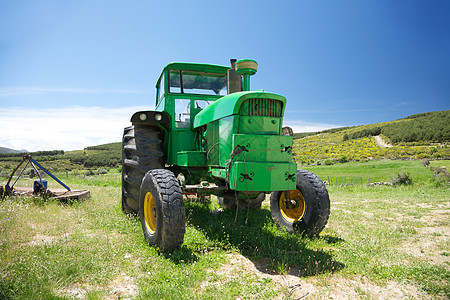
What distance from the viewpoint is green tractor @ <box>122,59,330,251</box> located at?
384cm

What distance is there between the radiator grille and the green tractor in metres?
0.01

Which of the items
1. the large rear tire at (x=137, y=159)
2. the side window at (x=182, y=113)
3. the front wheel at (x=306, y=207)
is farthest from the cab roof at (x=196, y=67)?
the front wheel at (x=306, y=207)

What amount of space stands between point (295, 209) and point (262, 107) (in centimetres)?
207

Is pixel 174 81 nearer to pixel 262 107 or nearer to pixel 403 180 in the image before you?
pixel 262 107

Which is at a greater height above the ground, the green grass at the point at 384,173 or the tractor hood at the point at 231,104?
the tractor hood at the point at 231,104

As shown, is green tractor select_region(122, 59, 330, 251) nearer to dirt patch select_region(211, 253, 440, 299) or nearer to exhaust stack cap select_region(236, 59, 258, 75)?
exhaust stack cap select_region(236, 59, 258, 75)

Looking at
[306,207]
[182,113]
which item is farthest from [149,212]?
[306,207]

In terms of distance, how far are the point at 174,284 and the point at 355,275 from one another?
→ 6.99 feet

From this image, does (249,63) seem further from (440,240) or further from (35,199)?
(35,199)

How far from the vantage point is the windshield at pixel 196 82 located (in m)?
5.84

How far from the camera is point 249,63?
4.61 metres

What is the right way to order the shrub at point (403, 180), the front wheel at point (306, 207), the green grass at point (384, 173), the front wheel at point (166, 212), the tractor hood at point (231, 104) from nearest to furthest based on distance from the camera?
the front wheel at point (166, 212)
the tractor hood at point (231, 104)
the front wheel at point (306, 207)
the shrub at point (403, 180)
the green grass at point (384, 173)

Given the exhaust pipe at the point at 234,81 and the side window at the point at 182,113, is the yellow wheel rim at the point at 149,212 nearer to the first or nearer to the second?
the side window at the point at 182,113

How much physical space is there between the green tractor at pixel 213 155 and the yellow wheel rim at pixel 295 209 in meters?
0.02
